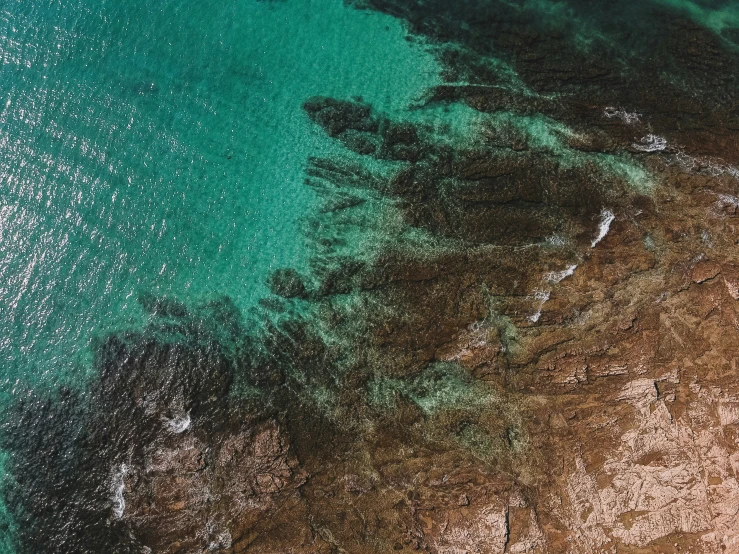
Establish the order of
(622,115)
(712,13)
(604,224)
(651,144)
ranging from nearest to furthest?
(604,224), (651,144), (622,115), (712,13)

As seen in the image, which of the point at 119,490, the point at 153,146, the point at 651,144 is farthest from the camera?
the point at 153,146

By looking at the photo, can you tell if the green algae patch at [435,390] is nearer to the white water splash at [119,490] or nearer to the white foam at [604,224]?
the white foam at [604,224]

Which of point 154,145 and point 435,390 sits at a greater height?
point 154,145

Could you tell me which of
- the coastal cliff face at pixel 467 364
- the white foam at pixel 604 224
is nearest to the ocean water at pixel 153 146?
the coastal cliff face at pixel 467 364

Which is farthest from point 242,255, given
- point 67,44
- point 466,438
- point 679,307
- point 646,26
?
point 646,26

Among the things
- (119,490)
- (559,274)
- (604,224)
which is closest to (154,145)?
(119,490)

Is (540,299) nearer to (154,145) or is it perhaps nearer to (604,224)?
(604,224)
